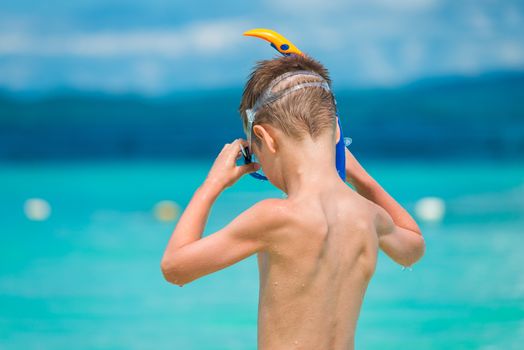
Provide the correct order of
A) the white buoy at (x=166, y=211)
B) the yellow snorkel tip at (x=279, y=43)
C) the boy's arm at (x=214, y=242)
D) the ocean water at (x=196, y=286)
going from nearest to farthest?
the boy's arm at (x=214, y=242) → the yellow snorkel tip at (x=279, y=43) → the ocean water at (x=196, y=286) → the white buoy at (x=166, y=211)

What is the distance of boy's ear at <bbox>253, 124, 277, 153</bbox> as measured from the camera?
2105 mm

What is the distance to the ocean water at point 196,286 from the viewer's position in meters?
4.92

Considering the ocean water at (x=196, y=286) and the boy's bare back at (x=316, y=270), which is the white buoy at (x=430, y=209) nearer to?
the ocean water at (x=196, y=286)

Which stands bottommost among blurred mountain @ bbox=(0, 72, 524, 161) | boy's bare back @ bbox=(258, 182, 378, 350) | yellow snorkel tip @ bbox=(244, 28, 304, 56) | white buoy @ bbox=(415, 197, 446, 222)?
boy's bare back @ bbox=(258, 182, 378, 350)

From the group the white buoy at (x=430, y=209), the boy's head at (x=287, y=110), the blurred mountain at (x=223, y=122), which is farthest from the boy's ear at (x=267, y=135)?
the blurred mountain at (x=223, y=122)

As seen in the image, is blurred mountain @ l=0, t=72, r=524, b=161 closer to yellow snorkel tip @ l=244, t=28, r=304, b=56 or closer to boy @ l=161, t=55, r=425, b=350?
yellow snorkel tip @ l=244, t=28, r=304, b=56

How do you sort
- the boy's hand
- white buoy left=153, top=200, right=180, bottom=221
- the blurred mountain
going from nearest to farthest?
the boy's hand, white buoy left=153, top=200, right=180, bottom=221, the blurred mountain

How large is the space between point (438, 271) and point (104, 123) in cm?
1232

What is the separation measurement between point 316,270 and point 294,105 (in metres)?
0.39

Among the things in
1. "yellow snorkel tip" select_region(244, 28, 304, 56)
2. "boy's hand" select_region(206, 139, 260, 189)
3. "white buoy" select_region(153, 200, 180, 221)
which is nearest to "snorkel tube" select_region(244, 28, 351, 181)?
"yellow snorkel tip" select_region(244, 28, 304, 56)

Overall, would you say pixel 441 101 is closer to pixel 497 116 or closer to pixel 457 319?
pixel 497 116

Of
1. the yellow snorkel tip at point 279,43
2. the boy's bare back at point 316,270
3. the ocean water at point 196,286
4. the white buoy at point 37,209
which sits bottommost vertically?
the boy's bare back at point 316,270

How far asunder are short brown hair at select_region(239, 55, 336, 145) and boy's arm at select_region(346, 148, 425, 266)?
0.31 meters

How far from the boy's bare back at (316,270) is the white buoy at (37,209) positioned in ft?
26.1
